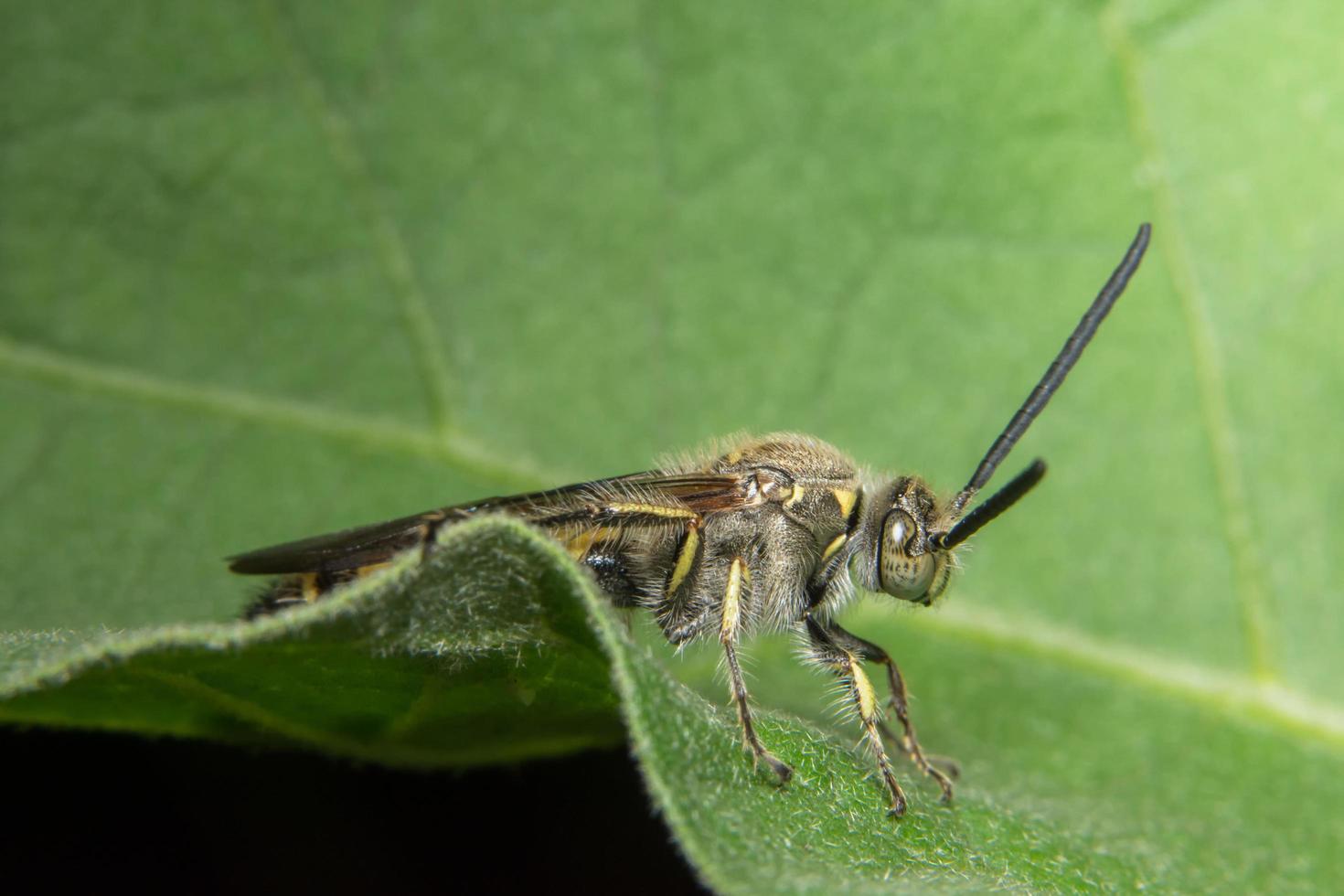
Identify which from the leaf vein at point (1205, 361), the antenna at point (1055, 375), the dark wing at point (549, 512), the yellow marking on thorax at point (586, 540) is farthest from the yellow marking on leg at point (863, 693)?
the leaf vein at point (1205, 361)

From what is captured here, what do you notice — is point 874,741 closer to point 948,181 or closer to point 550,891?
point 550,891

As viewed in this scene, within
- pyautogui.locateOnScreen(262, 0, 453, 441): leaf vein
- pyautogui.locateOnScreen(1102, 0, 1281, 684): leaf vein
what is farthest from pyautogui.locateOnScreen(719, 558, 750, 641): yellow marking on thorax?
pyautogui.locateOnScreen(1102, 0, 1281, 684): leaf vein

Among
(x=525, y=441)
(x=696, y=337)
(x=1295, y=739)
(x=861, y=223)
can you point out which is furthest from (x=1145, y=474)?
(x=525, y=441)

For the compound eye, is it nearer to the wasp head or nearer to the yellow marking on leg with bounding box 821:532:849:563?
the wasp head

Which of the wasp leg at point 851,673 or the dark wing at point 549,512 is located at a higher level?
the dark wing at point 549,512

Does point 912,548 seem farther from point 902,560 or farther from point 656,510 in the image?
point 656,510

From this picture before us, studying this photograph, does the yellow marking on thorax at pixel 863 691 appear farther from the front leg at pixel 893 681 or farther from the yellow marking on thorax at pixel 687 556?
the yellow marking on thorax at pixel 687 556
